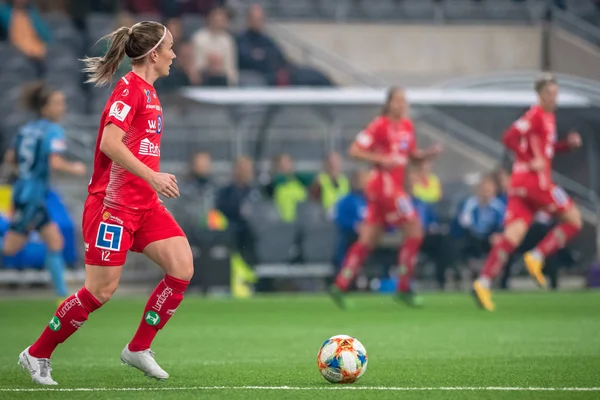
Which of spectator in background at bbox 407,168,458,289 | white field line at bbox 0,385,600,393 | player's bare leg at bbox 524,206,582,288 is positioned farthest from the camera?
spectator in background at bbox 407,168,458,289

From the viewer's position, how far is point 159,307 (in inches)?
287

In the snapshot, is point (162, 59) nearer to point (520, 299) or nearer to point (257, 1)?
point (520, 299)

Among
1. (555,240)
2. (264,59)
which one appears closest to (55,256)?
(555,240)

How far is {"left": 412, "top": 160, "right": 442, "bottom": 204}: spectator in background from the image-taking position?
19.9 m

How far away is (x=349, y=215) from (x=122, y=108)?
11.9 m

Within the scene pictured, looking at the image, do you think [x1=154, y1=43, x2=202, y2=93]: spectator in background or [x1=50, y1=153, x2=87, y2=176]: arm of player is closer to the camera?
[x1=50, y1=153, x2=87, y2=176]: arm of player

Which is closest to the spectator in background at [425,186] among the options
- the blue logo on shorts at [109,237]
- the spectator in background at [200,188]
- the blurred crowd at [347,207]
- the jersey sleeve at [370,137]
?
the blurred crowd at [347,207]

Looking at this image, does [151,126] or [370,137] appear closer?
[151,126]

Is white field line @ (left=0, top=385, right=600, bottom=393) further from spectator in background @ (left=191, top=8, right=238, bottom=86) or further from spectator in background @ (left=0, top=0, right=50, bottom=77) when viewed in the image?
spectator in background @ (left=0, top=0, right=50, bottom=77)

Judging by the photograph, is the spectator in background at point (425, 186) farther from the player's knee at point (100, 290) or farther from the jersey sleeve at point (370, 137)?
the player's knee at point (100, 290)

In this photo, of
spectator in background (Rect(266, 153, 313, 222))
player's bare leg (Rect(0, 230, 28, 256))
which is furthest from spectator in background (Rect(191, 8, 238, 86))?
player's bare leg (Rect(0, 230, 28, 256))

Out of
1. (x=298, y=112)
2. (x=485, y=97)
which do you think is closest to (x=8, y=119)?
(x=298, y=112)

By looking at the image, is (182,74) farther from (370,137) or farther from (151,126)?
(151,126)

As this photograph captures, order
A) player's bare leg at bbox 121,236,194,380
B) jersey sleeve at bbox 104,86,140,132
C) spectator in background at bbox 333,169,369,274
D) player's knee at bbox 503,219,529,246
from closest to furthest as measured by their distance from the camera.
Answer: jersey sleeve at bbox 104,86,140,132, player's bare leg at bbox 121,236,194,380, player's knee at bbox 503,219,529,246, spectator in background at bbox 333,169,369,274
